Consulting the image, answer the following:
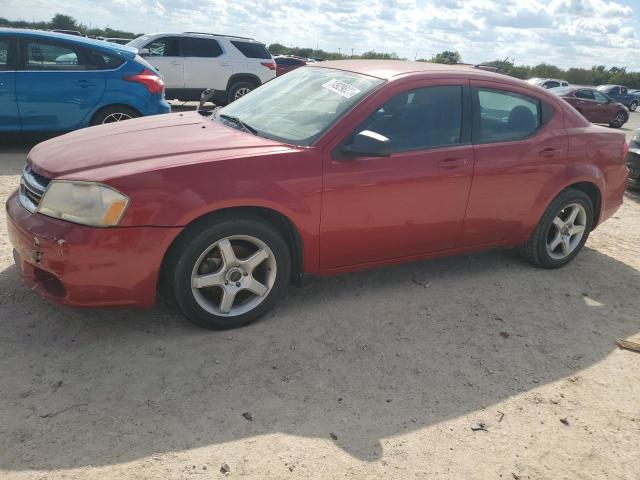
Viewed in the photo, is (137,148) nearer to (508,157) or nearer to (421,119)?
(421,119)

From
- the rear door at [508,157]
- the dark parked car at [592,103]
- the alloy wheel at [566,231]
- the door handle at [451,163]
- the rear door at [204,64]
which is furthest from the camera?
the dark parked car at [592,103]

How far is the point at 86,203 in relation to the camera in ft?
10.1

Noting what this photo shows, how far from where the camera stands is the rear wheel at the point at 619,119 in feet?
70.7

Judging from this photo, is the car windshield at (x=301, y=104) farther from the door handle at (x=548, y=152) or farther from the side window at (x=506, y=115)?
the door handle at (x=548, y=152)

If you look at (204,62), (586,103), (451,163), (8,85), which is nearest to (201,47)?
(204,62)

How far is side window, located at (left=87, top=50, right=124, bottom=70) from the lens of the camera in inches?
305

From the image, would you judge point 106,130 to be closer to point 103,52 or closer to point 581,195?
point 581,195

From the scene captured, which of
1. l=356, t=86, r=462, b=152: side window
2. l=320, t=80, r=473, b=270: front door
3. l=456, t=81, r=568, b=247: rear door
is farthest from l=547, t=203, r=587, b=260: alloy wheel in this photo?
l=356, t=86, r=462, b=152: side window

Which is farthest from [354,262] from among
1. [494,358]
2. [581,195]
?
[581,195]

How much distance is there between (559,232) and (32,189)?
4.08m

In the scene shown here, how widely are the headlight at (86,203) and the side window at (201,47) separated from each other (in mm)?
10526

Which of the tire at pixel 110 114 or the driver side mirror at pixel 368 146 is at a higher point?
the driver side mirror at pixel 368 146

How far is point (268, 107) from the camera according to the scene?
4.20 meters

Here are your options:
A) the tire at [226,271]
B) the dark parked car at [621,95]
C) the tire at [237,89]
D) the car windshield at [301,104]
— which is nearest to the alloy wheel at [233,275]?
the tire at [226,271]
